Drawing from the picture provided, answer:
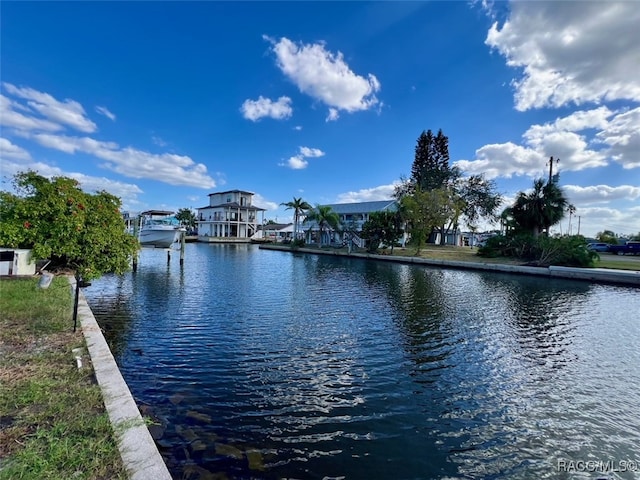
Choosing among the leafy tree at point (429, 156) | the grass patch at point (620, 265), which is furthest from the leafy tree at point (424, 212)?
the leafy tree at point (429, 156)

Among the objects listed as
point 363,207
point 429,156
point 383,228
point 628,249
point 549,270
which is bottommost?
point 549,270

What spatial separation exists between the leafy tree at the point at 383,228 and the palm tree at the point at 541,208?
40.9ft

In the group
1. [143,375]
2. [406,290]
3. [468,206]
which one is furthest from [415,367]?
[468,206]

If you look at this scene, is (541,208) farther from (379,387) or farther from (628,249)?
(379,387)

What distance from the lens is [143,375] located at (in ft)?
21.3

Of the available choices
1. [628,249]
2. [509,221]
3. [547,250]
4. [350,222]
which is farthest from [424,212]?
[628,249]

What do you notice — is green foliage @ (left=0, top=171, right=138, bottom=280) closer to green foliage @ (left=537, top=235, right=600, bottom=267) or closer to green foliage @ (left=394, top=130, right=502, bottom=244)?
green foliage @ (left=537, top=235, right=600, bottom=267)

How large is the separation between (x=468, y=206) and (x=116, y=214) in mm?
52312

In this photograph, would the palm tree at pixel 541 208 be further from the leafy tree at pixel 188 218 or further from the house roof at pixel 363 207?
the leafy tree at pixel 188 218

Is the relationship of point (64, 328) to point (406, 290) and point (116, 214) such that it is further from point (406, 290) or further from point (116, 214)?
point (406, 290)

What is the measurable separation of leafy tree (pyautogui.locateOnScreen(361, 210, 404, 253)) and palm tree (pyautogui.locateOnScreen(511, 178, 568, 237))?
12.5 meters

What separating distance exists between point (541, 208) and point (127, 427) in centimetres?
3931

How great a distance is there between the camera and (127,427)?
3.50 m

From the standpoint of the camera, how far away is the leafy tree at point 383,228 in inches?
1515
